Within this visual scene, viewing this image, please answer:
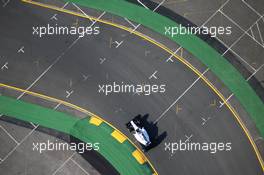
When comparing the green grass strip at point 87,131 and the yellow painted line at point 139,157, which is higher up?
the green grass strip at point 87,131

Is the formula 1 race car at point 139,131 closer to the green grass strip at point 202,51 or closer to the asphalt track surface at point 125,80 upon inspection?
the asphalt track surface at point 125,80

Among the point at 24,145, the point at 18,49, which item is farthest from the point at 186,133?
the point at 18,49

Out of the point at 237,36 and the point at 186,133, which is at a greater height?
the point at 237,36

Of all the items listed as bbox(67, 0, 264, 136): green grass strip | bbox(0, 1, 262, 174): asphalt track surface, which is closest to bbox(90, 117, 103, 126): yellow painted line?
bbox(0, 1, 262, 174): asphalt track surface

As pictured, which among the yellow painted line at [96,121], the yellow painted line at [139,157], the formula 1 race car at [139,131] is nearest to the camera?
the formula 1 race car at [139,131]

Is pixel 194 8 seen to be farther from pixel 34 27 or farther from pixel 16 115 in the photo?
pixel 16 115

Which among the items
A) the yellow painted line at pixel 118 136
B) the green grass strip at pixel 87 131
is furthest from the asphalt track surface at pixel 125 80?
the green grass strip at pixel 87 131

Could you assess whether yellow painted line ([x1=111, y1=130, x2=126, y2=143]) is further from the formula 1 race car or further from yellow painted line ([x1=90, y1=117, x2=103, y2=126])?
yellow painted line ([x1=90, y1=117, x2=103, y2=126])
